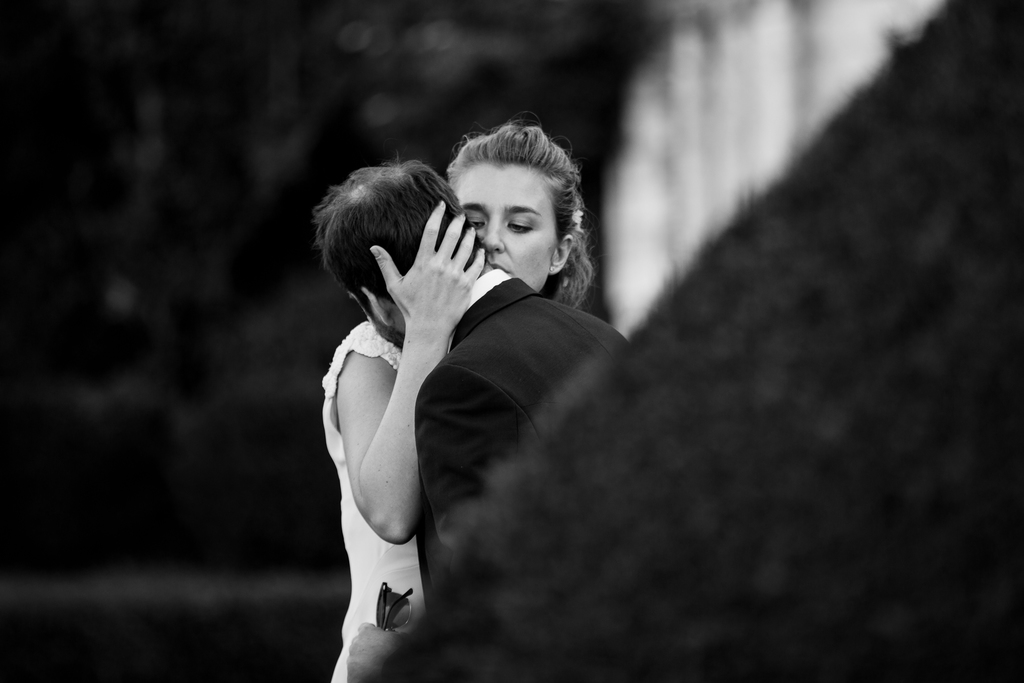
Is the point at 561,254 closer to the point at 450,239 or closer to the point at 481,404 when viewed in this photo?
the point at 450,239

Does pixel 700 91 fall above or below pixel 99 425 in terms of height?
above

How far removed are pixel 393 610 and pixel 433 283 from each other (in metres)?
0.84

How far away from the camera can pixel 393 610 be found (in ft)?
8.92

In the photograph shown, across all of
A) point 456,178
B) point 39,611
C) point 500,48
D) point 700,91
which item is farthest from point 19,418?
point 700,91

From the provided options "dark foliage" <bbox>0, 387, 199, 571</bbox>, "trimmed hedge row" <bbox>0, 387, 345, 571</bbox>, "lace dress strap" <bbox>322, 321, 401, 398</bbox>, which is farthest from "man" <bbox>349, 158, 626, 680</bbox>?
"dark foliage" <bbox>0, 387, 199, 571</bbox>

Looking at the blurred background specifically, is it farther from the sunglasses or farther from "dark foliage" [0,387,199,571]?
the sunglasses

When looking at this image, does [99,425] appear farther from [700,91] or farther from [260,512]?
[700,91]

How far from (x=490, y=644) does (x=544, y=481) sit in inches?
9.1

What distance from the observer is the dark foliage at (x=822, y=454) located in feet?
4.44

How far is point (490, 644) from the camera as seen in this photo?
1.49 m

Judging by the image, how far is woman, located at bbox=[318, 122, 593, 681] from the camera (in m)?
2.45

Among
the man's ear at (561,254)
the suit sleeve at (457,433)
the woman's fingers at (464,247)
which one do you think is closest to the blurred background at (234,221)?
the man's ear at (561,254)

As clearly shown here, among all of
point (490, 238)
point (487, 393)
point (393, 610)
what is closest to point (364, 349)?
point (490, 238)

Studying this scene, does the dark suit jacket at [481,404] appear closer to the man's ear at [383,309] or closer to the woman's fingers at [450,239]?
the woman's fingers at [450,239]
